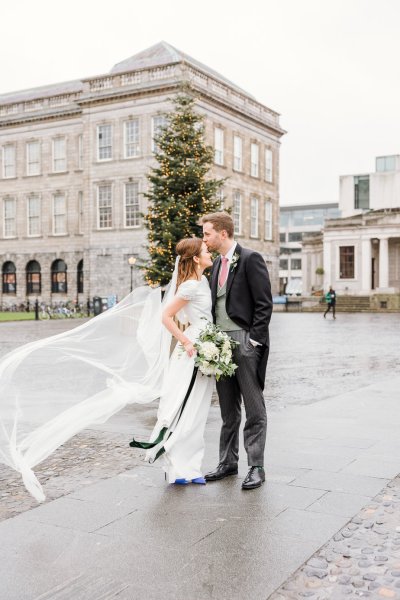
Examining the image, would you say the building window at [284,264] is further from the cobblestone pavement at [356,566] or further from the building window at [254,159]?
the cobblestone pavement at [356,566]

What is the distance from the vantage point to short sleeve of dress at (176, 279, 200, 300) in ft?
18.2

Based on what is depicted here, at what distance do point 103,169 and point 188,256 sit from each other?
4804cm

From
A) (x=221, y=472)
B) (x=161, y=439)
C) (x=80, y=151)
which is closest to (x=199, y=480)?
(x=221, y=472)

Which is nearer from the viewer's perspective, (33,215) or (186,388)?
(186,388)

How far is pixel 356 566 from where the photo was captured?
155 inches

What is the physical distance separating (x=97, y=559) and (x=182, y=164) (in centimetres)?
2389

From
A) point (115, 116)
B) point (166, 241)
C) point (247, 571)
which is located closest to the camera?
point (247, 571)

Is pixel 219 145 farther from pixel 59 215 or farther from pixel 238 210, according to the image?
pixel 59 215

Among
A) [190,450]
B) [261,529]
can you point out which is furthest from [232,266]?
[261,529]

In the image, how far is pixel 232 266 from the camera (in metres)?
5.58

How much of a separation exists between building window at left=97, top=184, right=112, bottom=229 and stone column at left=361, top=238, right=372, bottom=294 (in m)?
20.8

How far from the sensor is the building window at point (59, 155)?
56.0 m

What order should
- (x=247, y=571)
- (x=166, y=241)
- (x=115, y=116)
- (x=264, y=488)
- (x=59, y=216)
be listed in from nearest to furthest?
(x=247, y=571)
(x=264, y=488)
(x=166, y=241)
(x=115, y=116)
(x=59, y=216)

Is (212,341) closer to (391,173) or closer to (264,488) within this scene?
(264,488)
